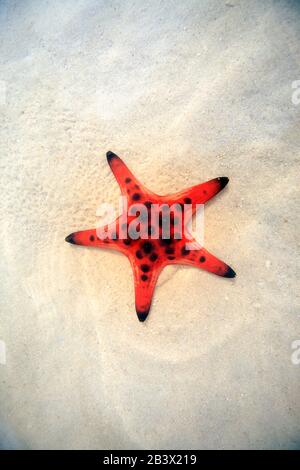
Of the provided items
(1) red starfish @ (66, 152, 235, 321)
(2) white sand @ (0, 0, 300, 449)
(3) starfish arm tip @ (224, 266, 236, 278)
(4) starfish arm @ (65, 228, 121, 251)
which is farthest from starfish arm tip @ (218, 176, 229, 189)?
(4) starfish arm @ (65, 228, 121, 251)

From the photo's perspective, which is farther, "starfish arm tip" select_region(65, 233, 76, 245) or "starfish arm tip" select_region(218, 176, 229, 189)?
"starfish arm tip" select_region(65, 233, 76, 245)

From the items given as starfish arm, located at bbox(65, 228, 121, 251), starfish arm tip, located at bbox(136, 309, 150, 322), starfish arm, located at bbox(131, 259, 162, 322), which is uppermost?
starfish arm, located at bbox(65, 228, 121, 251)

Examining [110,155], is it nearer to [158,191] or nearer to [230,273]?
[158,191]

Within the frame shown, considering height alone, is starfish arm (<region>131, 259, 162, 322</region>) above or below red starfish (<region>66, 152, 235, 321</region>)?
below

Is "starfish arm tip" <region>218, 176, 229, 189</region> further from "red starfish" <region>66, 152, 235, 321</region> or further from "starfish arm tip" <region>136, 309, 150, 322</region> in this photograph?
"starfish arm tip" <region>136, 309, 150, 322</region>

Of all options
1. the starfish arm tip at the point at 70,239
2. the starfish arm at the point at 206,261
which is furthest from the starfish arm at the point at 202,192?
the starfish arm tip at the point at 70,239

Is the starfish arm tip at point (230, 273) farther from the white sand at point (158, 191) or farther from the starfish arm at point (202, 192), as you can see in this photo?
the starfish arm at point (202, 192)

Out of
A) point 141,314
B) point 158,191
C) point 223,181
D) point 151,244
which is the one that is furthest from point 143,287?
point 223,181
